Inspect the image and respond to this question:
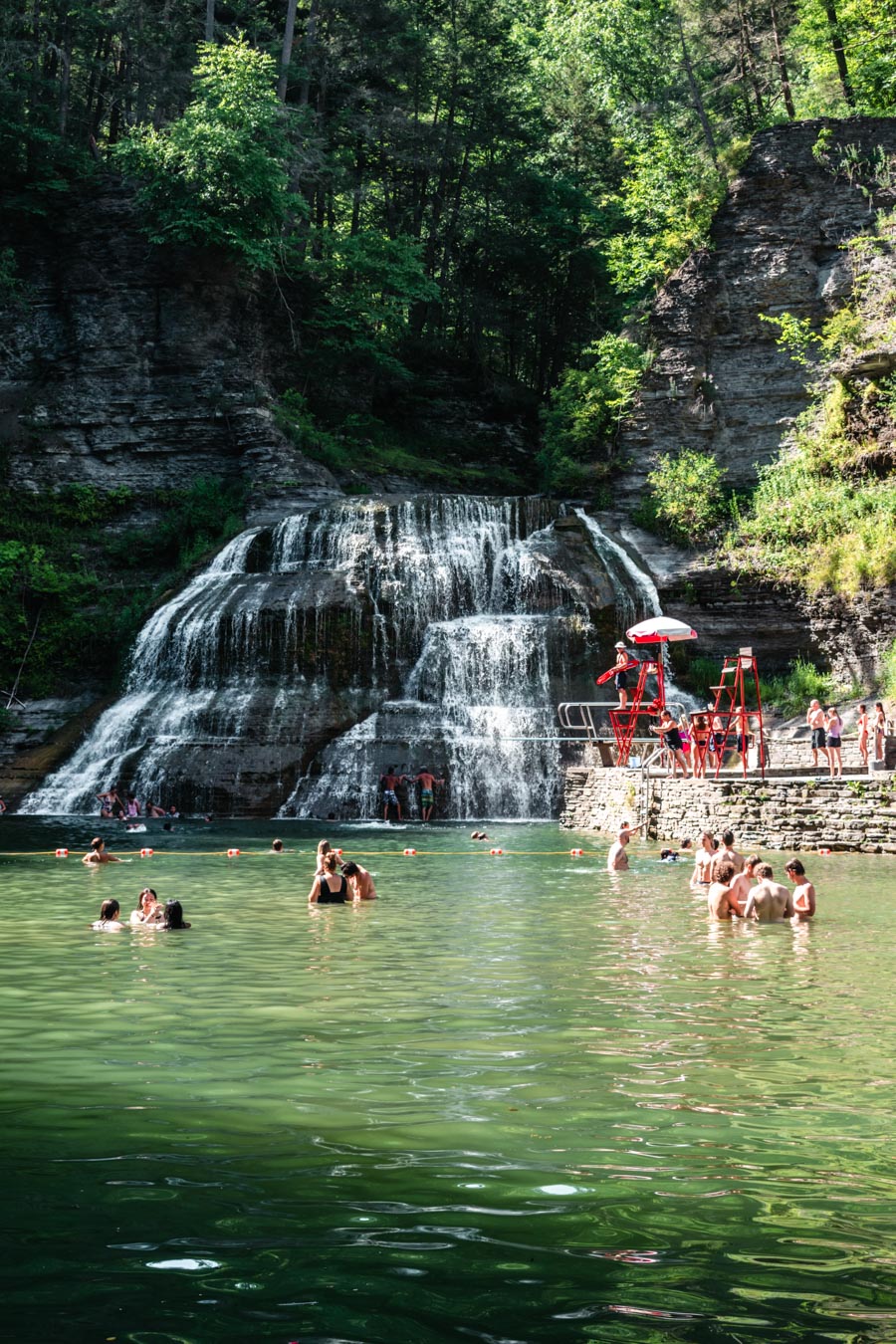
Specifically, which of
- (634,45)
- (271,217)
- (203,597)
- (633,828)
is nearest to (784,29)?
(634,45)

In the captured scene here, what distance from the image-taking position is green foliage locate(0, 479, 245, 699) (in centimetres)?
3828

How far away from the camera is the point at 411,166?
5484 cm

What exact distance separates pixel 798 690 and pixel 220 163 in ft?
86.3

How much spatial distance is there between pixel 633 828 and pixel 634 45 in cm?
3828

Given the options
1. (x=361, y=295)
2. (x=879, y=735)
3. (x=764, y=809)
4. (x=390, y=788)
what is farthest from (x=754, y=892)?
(x=361, y=295)

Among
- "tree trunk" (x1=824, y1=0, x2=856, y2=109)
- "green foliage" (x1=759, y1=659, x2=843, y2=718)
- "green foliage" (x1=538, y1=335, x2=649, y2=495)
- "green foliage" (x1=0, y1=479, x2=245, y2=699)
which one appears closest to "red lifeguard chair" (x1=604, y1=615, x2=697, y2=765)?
"green foliage" (x1=759, y1=659, x2=843, y2=718)

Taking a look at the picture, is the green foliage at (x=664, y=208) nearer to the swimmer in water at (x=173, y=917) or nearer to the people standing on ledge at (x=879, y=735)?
the people standing on ledge at (x=879, y=735)

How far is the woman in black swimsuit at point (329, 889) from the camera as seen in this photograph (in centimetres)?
1575

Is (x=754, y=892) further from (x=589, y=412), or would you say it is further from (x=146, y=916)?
(x=589, y=412)

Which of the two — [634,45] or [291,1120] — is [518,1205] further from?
[634,45]

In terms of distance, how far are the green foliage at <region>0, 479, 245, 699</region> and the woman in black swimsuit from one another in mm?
22149

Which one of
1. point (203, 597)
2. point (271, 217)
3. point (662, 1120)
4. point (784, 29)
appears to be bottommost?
point (662, 1120)

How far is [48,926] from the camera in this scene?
1376 centimetres

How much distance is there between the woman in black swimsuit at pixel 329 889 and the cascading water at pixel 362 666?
14166 millimetres
